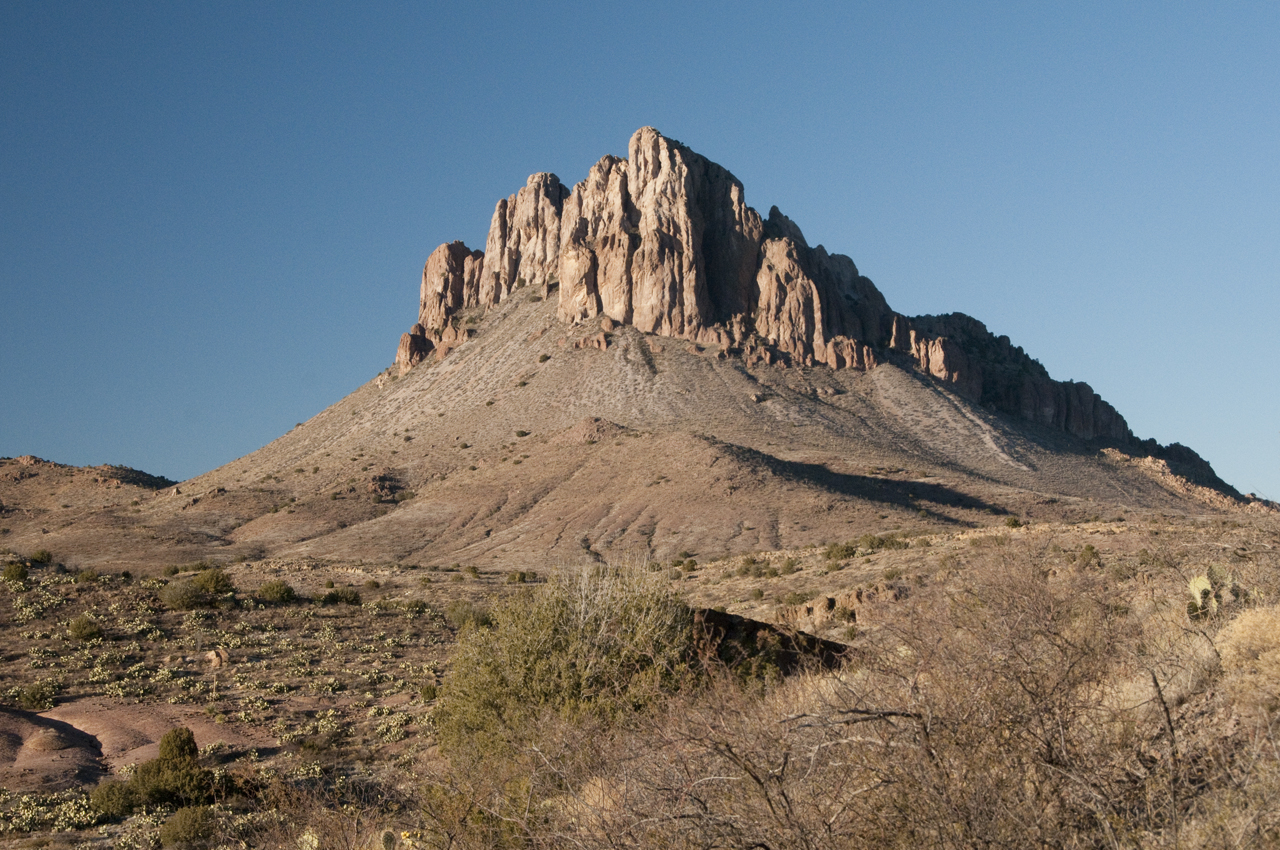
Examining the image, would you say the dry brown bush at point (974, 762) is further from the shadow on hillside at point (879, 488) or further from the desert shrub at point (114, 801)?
the shadow on hillside at point (879, 488)

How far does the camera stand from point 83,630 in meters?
23.5

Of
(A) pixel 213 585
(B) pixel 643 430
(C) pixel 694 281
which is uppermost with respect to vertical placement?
(C) pixel 694 281

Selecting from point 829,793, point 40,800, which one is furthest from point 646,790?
point 40,800

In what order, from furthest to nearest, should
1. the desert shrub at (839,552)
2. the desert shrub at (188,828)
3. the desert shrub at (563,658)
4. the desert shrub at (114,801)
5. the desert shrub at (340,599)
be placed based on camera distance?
the desert shrub at (839,552) < the desert shrub at (340,599) < the desert shrub at (563,658) < the desert shrub at (114,801) < the desert shrub at (188,828)

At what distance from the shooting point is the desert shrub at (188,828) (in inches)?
504

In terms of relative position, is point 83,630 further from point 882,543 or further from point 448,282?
point 448,282

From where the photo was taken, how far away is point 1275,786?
585 centimetres

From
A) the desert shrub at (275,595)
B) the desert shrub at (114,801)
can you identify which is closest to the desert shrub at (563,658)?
the desert shrub at (114,801)

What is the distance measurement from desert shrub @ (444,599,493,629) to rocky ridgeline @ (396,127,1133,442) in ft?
219

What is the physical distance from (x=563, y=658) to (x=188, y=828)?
6.10 m

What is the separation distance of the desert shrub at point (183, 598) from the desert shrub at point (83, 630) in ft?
8.25

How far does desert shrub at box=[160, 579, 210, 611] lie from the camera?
87.2 ft

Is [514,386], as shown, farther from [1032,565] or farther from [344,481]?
[1032,565]

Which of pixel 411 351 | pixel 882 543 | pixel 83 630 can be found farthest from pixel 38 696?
pixel 411 351
